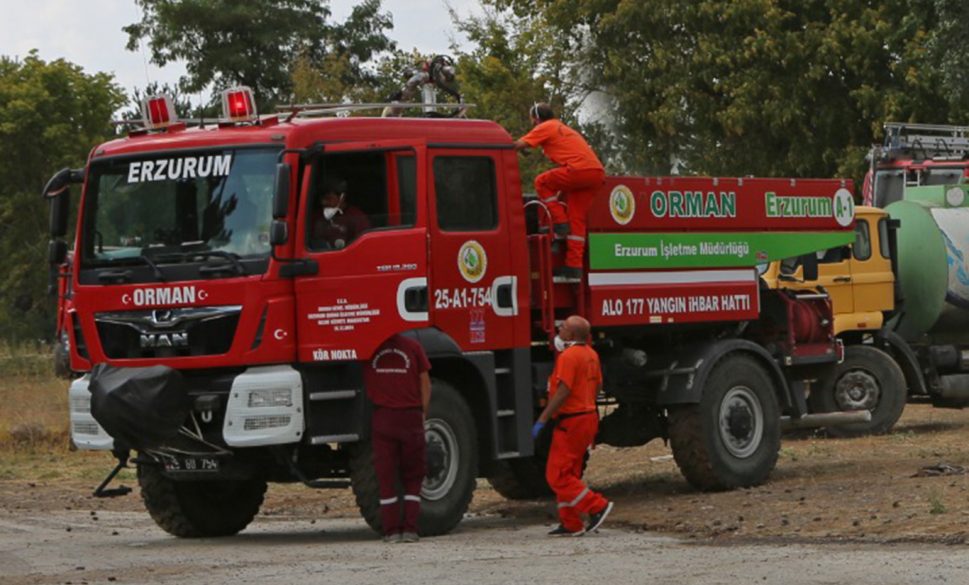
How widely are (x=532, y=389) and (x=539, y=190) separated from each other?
1557 mm

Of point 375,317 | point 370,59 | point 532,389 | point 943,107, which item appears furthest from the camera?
point 370,59

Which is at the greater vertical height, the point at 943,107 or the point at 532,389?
the point at 943,107

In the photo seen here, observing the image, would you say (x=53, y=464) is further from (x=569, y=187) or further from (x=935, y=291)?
(x=935, y=291)

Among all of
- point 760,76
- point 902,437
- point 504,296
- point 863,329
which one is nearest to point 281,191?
point 504,296

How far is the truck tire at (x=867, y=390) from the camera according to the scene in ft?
73.1

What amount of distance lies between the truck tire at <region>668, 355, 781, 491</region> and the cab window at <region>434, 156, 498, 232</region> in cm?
305

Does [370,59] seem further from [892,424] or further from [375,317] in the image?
[375,317]

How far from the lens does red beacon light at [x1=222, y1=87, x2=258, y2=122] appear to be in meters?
14.3

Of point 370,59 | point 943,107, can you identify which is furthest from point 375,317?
point 370,59

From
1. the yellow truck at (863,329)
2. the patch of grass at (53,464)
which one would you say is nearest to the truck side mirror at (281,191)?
the patch of grass at (53,464)

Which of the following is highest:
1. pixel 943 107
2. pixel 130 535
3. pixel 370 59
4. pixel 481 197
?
pixel 370 59

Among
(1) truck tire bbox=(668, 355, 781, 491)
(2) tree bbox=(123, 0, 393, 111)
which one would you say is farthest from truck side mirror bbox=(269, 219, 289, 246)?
(2) tree bbox=(123, 0, 393, 111)

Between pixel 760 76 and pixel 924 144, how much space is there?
9648mm

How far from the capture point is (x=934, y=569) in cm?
1136
